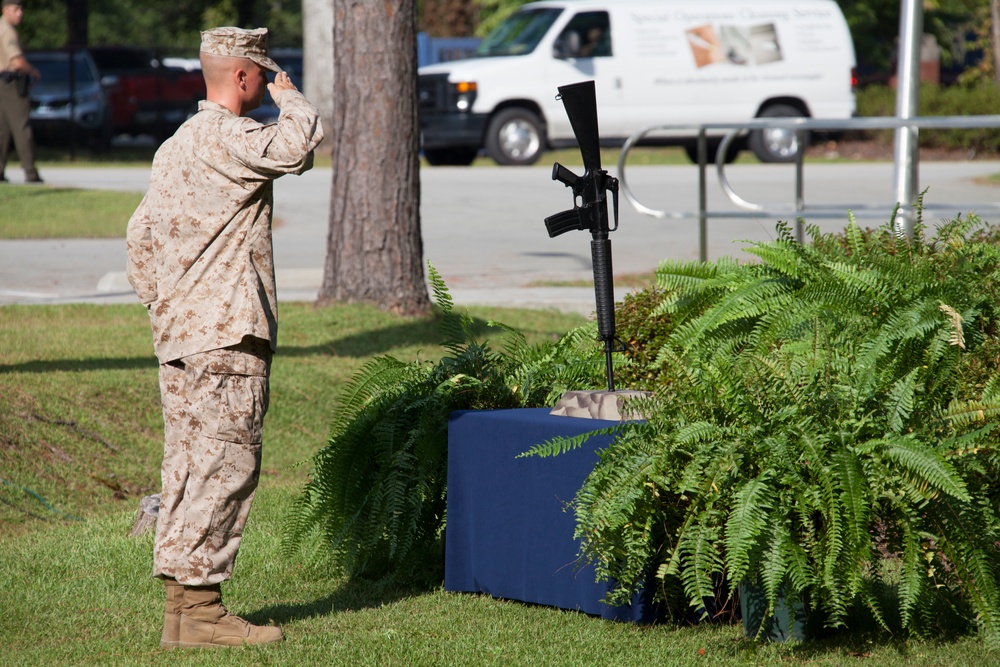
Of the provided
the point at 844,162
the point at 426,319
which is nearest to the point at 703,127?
the point at 426,319

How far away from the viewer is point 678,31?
23.3 m

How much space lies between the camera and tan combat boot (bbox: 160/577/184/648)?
403 centimetres

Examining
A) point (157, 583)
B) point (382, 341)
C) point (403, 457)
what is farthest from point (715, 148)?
point (157, 583)

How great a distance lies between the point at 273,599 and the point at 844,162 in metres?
23.4

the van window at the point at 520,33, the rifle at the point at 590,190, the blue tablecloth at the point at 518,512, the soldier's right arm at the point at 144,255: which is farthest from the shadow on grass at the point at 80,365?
the van window at the point at 520,33

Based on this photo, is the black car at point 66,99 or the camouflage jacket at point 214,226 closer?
the camouflage jacket at point 214,226

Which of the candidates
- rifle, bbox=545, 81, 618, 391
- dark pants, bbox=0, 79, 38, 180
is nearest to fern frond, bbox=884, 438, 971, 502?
rifle, bbox=545, 81, 618, 391

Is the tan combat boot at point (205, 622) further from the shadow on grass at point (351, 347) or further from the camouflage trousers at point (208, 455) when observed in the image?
the shadow on grass at point (351, 347)

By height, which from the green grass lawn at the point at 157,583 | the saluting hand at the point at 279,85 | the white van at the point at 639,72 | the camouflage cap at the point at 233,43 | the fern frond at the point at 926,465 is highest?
the white van at the point at 639,72

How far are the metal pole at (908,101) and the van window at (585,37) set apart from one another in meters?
12.7

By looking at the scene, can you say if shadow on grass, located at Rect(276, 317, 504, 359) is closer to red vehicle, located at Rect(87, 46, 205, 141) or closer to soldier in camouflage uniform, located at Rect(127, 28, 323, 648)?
soldier in camouflage uniform, located at Rect(127, 28, 323, 648)

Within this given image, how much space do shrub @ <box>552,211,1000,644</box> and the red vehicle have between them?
1029 inches

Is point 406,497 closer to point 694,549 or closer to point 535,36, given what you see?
point 694,549

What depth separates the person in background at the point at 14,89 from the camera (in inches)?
642
